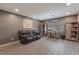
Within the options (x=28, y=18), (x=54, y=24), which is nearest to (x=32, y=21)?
(x=28, y=18)

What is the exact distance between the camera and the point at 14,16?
6707 mm

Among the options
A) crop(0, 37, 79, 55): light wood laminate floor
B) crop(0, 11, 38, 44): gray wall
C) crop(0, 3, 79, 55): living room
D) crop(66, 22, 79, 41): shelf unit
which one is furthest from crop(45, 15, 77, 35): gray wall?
crop(0, 11, 38, 44): gray wall

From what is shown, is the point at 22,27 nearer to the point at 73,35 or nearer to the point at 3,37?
the point at 3,37

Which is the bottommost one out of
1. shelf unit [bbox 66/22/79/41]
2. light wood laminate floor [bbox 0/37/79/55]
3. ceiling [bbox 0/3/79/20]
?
light wood laminate floor [bbox 0/37/79/55]

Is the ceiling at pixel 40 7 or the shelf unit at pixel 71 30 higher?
the ceiling at pixel 40 7

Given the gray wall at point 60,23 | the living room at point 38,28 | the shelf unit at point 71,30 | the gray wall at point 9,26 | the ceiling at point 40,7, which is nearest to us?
the ceiling at point 40,7

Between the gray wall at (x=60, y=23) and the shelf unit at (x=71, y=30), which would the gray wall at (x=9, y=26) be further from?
the shelf unit at (x=71, y=30)

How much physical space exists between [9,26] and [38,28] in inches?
178

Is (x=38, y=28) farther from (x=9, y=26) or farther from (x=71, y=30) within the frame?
(x=9, y=26)

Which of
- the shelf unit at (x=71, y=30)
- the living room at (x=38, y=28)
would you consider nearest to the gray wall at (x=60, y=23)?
the living room at (x=38, y=28)

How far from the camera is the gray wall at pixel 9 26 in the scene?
18.5ft

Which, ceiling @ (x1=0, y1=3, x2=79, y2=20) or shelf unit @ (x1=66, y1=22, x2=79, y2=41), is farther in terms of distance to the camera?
shelf unit @ (x1=66, y1=22, x2=79, y2=41)

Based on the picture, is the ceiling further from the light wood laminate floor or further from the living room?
the light wood laminate floor

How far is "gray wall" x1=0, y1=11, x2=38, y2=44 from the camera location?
222 inches
